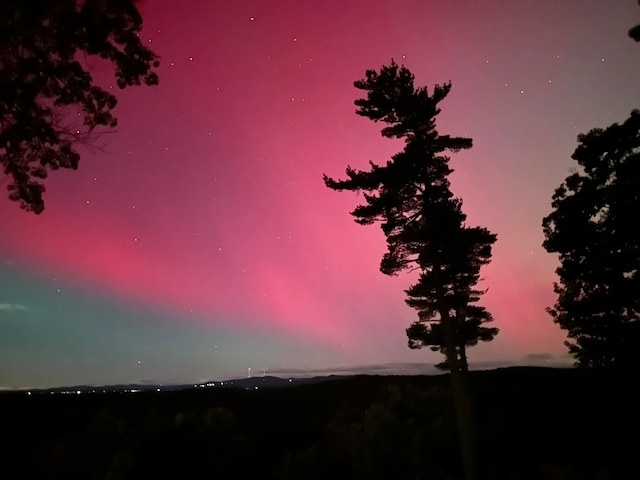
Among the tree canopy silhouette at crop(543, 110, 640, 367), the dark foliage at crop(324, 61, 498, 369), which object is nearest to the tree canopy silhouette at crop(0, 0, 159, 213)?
the dark foliage at crop(324, 61, 498, 369)

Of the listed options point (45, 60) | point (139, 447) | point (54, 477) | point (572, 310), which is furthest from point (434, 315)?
point (45, 60)

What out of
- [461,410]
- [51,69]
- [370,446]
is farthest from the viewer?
[370,446]

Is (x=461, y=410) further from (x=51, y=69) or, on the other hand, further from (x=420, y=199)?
(x=51, y=69)

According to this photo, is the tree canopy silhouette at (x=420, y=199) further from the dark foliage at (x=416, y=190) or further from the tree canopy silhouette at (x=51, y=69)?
the tree canopy silhouette at (x=51, y=69)

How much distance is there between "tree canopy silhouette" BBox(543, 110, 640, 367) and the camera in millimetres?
19219

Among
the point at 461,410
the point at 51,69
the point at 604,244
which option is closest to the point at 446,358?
the point at 461,410

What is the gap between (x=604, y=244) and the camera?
65.9 feet

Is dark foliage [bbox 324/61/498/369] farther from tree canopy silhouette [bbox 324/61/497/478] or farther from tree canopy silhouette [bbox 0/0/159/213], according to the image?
tree canopy silhouette [bbox 0/0/159/213]

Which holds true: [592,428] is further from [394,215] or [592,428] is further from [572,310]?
[394,215]

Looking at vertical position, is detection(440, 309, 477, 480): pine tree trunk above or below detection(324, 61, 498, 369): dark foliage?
below

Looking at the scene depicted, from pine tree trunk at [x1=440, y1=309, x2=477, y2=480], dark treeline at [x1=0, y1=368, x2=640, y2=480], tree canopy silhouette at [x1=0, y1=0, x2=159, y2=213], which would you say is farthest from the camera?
dark treeline at [x1=0, y1=368, x2=640, y2=480]

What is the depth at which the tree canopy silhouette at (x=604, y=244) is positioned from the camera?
19219 millimetres

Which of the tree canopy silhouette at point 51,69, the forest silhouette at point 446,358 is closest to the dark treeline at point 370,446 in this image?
the forest silhouette at point 446,358

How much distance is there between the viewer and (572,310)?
20.9 meters
